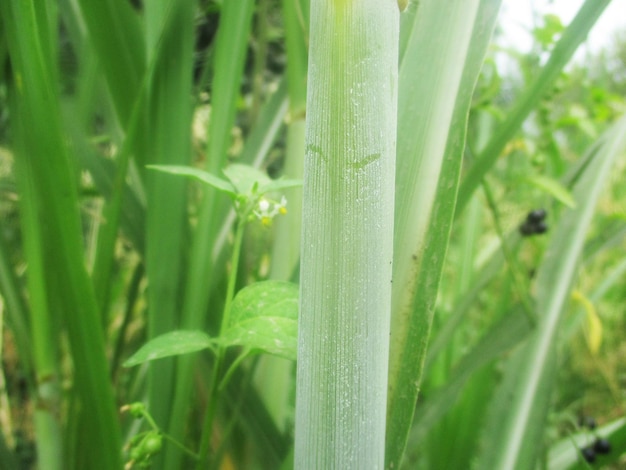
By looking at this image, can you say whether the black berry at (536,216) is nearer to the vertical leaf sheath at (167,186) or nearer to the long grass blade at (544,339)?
the long grass blade at (544,339)

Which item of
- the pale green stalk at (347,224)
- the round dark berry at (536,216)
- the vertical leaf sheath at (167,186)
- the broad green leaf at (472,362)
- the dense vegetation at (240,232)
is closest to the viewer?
the pale green stalk at (347,224)

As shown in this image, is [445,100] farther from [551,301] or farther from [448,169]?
[551,301]

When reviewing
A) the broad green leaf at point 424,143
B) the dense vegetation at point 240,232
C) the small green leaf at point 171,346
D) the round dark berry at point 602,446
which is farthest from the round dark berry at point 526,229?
the small green leaf at point 171,346

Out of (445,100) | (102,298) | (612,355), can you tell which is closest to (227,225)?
(102,298)

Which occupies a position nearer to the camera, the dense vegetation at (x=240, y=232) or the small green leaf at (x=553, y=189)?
the dense vegetation at (x=240, y=232)

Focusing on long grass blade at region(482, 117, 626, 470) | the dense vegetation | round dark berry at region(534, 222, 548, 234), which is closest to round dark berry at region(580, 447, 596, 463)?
the dense vegetation

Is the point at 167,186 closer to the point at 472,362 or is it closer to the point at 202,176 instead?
the point at 202,176
